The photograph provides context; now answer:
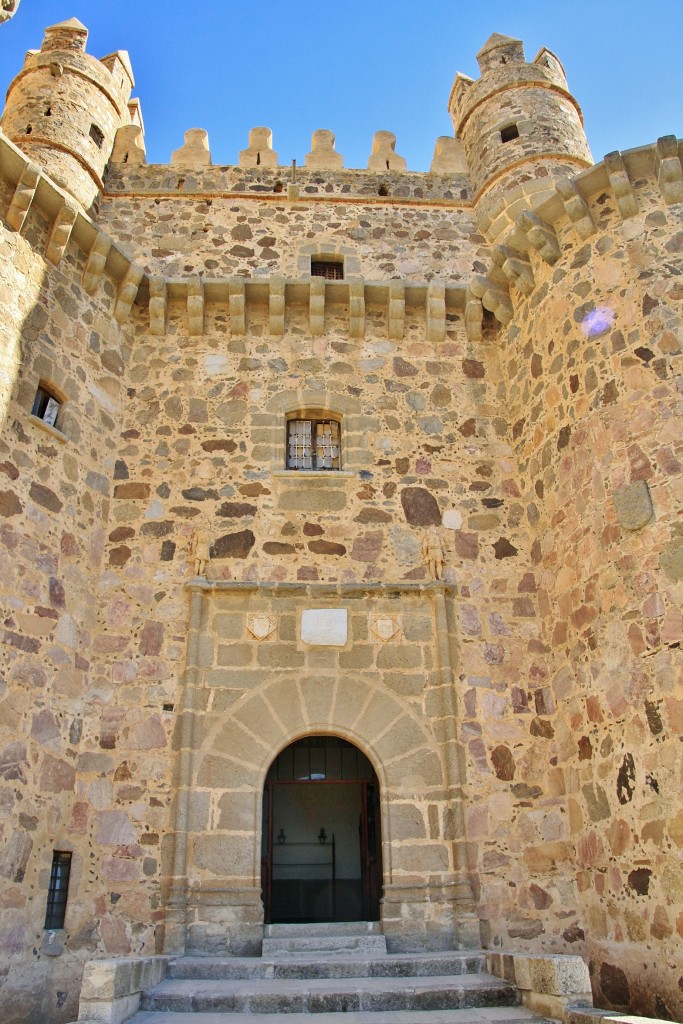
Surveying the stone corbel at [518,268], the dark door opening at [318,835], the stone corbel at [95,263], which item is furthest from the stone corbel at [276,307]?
the dark door opening at [318,835]

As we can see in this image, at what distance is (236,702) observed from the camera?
7.15 metres

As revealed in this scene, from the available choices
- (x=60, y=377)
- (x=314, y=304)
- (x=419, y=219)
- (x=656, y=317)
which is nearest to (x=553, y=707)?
(x=656, y=317)

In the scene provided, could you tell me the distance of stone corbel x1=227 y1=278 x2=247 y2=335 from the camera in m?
9.19

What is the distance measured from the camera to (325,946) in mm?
6207

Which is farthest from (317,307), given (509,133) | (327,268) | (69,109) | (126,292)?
(69,109)

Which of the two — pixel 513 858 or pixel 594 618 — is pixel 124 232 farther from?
pixel 513 858

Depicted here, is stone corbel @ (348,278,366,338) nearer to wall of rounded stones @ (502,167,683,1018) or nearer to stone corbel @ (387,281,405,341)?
stone corbel @ (387,281,405,341)

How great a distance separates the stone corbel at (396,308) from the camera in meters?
9.34

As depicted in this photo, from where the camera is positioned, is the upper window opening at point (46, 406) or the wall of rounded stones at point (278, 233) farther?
the wall of rounded stones at point (278, 233)

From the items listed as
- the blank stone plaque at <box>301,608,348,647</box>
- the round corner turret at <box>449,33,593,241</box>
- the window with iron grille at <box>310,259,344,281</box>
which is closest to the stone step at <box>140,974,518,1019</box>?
the blank stone plaque at <box>301,608,348,647</box>

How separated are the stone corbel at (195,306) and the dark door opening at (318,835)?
503cm

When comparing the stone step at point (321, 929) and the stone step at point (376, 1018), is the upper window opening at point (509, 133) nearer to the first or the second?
the stone step at point (321, 929)

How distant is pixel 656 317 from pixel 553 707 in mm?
3833

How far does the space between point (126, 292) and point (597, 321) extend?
17.7 ft
